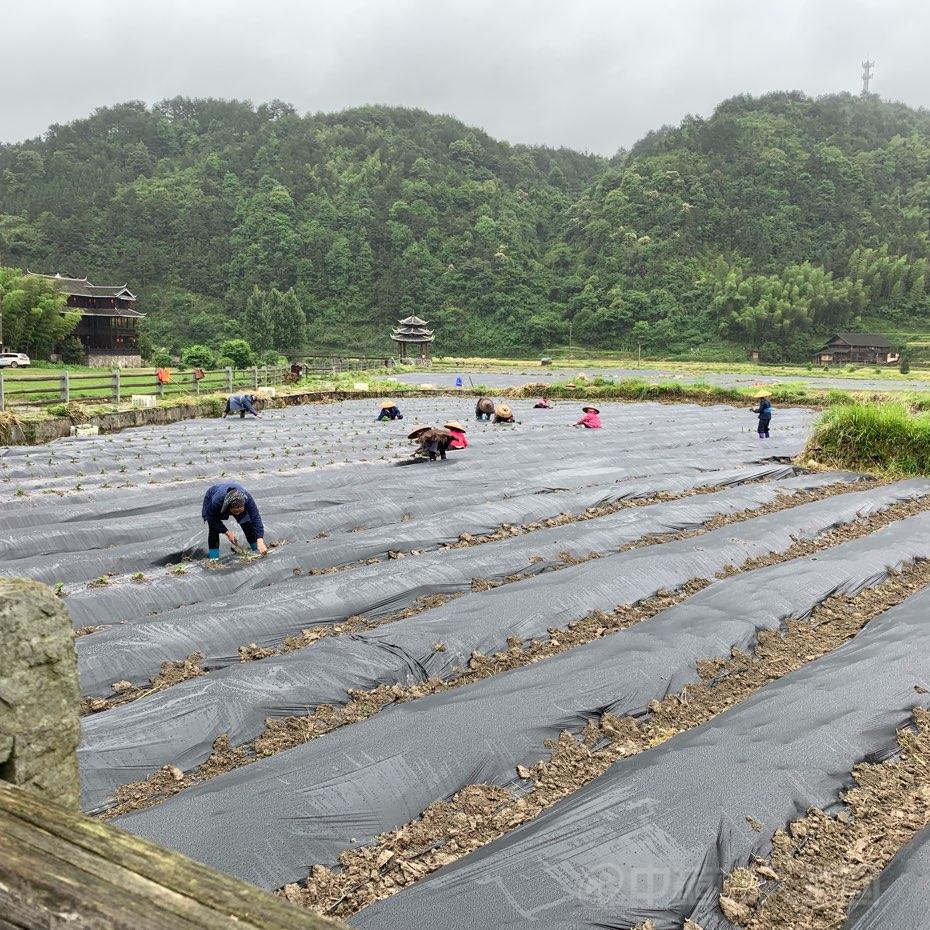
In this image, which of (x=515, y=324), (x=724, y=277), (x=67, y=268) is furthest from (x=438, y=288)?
(x=67, y=268)

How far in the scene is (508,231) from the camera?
84500 mm

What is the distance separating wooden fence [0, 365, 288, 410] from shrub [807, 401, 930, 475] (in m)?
14.0

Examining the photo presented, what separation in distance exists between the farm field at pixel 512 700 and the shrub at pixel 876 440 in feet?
10.9

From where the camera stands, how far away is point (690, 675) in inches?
177

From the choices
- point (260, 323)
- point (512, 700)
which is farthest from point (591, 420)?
point (260, 323)

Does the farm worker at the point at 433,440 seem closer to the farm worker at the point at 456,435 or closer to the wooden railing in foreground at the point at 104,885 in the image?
the farm worker at the point at 456,435

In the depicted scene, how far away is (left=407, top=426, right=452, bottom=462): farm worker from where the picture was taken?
11.4 metres

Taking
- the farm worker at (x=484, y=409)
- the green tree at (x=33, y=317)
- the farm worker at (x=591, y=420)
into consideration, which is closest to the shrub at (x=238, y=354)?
the green tree at (x=33, y=317)

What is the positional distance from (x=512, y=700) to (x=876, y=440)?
32.8 feet

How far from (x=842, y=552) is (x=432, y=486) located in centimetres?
476

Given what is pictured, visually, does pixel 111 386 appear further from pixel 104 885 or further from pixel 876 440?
pixel 104 885

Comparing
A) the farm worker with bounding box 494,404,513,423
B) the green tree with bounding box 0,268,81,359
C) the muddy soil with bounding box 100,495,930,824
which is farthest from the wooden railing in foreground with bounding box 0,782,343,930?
the green tree with bounding box 0,268,81,359

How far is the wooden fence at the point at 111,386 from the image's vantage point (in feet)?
50.9

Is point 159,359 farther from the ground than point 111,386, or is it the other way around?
point 159,359
